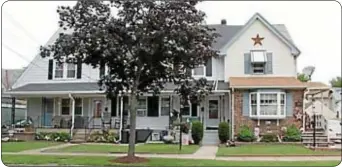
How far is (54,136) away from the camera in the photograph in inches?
931

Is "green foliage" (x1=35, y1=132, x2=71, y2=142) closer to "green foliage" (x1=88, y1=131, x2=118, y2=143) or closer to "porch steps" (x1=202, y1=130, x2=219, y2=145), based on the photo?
"green foliage" (x1=88, y1=131, x2=118, y2=143)

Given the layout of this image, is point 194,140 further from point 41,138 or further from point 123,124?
point 41,138

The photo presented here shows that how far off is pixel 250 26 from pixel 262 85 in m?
3.21

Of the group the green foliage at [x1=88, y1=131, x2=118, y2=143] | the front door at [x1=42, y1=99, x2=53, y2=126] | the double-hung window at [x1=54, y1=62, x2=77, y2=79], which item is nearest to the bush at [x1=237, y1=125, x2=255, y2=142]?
the green foliage at [x1=88, y1=131, x2=118, y2=143]

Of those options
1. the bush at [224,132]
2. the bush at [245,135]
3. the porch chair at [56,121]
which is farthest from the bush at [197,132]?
the porch chair at [56,121]

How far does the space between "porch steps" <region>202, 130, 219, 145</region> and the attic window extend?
12.5 ft

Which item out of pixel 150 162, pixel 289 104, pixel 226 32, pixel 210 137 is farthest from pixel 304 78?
pixel 150 162

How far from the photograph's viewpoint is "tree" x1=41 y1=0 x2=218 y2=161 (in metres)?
13.0

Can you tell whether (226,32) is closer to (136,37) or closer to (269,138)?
(269,138)

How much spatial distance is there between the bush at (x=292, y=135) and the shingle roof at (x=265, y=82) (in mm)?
1918

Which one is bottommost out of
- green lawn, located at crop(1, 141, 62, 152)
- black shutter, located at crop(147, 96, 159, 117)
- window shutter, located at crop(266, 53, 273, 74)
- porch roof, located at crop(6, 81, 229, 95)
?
green lawn, located at crop(1, 141, 62, 152)

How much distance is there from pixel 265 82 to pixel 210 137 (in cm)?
353

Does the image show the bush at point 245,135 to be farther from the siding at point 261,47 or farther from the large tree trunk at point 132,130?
the large tree trunk at point 132,130

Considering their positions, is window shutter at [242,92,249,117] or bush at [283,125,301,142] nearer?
bush at [283,125,301,142]
